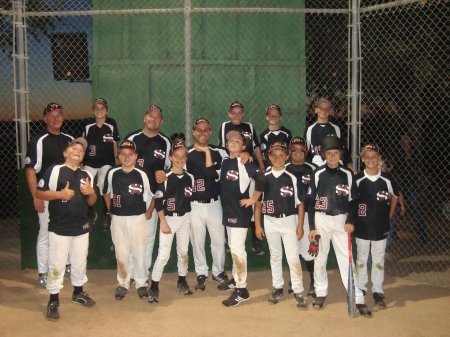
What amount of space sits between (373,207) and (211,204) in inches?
70.3

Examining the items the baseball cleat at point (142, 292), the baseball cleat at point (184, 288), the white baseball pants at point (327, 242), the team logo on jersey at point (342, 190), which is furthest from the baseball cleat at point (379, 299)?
the baseball cleat at point (142, 292)

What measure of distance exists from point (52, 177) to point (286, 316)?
2.74m

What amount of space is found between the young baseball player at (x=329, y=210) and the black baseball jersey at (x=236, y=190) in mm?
694

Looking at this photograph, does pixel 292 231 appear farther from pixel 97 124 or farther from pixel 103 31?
pixel 103 31

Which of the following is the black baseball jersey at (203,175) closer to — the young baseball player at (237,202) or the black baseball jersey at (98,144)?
the young baseball player at (237,202)

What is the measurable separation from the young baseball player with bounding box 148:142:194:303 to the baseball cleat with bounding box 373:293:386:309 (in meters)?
2.03

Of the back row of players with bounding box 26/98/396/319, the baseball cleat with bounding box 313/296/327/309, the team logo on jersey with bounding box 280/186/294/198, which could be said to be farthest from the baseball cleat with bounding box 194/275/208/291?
the team logo on jersey with bounding box 280/186/294/198

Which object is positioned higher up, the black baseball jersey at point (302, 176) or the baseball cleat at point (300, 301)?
the black baseball jersey at point (302, 176)

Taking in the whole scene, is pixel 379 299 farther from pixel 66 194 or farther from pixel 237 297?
pixel 66 194

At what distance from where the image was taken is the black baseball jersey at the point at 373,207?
5.72 meters

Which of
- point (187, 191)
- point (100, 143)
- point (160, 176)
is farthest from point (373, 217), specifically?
point (100, 143)

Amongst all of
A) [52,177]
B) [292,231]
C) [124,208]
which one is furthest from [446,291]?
[52,177]

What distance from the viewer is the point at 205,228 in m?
6.24

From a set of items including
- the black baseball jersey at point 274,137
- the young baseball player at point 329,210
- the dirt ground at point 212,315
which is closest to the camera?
the dirt ground at point 212,315
